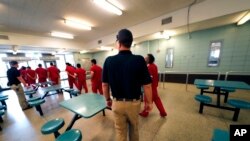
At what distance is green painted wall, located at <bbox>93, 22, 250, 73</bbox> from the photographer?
4117 mm

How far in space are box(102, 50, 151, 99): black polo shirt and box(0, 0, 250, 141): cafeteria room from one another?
11mm

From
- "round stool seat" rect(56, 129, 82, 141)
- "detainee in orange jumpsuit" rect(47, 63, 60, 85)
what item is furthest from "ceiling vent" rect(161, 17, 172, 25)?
"detainee in orange jumpsuit" rect(47, 63, 60, 85)

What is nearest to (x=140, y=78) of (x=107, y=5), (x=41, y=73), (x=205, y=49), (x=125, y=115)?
(x=125, y=115)

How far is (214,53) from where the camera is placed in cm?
471

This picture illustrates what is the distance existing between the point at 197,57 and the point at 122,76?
5.69 meters

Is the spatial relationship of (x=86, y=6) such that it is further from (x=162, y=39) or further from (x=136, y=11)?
(x=162, y=39)

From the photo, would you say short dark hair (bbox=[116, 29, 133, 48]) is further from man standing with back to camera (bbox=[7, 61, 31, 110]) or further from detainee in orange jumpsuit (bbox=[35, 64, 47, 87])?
detainee in orange jumpsuit (bbox=[35, 64, 47, 87])

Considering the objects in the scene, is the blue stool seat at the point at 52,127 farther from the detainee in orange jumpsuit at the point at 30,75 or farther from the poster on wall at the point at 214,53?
the poster on wall at the point at 214,53

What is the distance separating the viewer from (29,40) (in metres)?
5.57

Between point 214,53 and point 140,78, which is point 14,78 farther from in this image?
point 214,53

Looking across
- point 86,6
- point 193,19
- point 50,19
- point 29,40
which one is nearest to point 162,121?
point 193,19

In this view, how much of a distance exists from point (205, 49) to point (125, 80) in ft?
18.9

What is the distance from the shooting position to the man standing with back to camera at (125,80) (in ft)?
3.45

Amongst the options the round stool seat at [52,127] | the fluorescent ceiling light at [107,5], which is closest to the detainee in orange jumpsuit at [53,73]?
the fluorescent ceiling light at [107,5]
